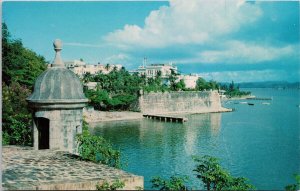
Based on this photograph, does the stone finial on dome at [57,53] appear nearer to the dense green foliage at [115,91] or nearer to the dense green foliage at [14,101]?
the dense green foliage at [14,101]

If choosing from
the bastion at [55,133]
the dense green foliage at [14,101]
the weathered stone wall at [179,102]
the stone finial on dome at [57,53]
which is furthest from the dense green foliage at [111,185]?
the weathered stone wall at [179,102]

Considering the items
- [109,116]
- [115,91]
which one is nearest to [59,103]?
[109,116]

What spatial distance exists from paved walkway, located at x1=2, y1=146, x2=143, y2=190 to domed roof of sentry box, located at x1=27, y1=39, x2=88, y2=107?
1174 mm

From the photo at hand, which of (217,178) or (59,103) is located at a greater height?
(59,103)

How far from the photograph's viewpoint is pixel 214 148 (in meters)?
32.5

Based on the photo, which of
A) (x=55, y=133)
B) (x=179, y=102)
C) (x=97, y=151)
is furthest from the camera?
(x=179, y=102)

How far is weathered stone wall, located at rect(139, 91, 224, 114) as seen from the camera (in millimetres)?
64312

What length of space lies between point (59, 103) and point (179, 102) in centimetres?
6090

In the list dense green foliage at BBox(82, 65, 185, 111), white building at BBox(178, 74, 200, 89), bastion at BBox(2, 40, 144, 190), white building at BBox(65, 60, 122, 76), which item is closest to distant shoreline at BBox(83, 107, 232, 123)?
dense green foliage at BBox(82, 65, 185, 111)

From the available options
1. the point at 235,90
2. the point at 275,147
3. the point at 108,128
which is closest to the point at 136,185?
the point at 275,147

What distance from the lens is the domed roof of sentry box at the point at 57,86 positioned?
29.5 feet

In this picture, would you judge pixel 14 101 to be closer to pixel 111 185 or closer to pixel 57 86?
pixel 57 86

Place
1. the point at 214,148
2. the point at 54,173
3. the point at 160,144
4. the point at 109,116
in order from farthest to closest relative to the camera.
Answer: the point at 109,116, the point at 160,144, the point at 214,148, the point at 54,173

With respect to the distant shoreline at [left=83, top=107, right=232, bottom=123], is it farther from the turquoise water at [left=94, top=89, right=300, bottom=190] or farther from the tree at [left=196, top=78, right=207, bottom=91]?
the tree at [left=196, top=78, right=207, bottom=91]
